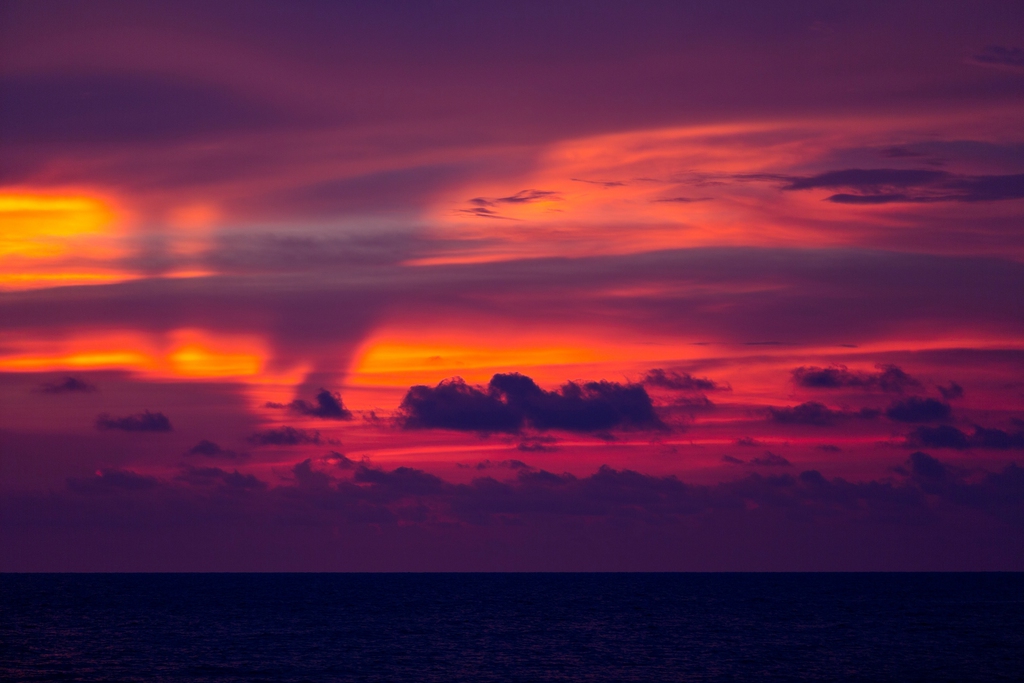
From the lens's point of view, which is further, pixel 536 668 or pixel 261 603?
pixel 261 603

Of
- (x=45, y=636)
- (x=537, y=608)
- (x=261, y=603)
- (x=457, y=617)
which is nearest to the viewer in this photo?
(x=45, y=636)

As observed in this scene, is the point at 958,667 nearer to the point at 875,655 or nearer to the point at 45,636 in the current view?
the point at 875,655

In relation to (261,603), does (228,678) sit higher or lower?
higher

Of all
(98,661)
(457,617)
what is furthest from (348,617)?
(98,661)

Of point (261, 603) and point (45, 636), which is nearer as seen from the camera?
point (45, 636)

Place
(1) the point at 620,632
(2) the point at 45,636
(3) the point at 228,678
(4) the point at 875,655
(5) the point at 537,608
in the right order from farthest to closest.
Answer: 1. (5) the point at 537,608
2. (1) the point at 620,632
3. (2) the point at 45,636
4. (4) the point at 875,655
5. (3) the point at 228,678

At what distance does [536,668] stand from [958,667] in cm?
3591

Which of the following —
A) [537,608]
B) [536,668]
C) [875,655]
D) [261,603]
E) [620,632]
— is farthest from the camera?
[261,603]

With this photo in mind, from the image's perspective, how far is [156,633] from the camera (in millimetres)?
119750

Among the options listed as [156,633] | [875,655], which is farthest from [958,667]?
[156,633]

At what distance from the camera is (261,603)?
188m

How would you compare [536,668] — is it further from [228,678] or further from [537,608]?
[537,608]

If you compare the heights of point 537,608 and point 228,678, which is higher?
point 228,678

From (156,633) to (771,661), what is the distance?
233 feet
